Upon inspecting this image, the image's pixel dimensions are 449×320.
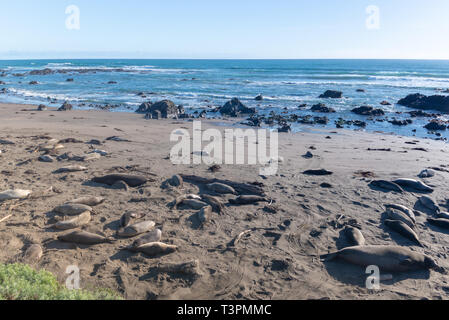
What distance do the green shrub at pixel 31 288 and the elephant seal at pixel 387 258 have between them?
11.9 feet

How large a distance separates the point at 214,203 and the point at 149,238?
6.21 ft

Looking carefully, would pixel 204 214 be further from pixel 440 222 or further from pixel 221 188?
pixel 440 222

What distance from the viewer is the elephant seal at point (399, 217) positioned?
21.5ft

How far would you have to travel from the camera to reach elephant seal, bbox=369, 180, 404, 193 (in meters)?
8.40

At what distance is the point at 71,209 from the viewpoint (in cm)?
638

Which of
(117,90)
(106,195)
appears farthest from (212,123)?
(117,90)

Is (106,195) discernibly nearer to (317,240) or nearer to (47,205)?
(47,205)

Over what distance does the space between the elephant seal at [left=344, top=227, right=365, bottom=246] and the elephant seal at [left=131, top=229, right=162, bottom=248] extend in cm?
351

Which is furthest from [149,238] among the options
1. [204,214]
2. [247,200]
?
[247,200]

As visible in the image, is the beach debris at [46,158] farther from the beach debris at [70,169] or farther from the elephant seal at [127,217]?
the elephant seal at [127,217]

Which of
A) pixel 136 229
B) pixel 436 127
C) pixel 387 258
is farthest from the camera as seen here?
pixel 436 127

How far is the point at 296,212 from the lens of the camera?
704cm

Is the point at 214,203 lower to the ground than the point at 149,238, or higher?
higher
